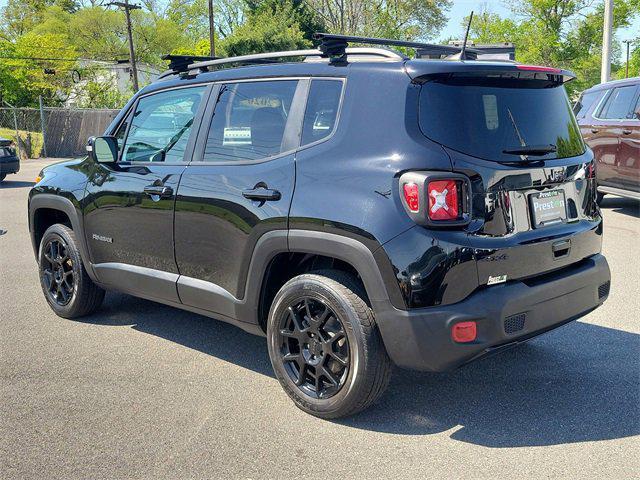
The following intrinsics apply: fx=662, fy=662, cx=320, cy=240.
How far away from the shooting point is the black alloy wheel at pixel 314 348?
3.43m

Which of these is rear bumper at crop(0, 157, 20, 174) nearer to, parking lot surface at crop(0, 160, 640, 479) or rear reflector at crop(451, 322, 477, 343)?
parking lot surface at crop(0, 160, 640, 479)

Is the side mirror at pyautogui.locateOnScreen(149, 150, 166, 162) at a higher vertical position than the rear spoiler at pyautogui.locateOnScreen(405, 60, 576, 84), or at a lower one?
lower

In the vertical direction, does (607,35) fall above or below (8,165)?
above

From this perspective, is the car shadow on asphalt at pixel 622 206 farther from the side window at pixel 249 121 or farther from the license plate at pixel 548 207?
the side window at pixel 249 121

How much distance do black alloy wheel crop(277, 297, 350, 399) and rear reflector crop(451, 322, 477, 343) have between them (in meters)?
0.56

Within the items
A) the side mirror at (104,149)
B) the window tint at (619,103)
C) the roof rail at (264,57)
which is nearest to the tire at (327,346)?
the roof rail at (264,57)

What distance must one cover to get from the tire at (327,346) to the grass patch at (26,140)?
28668mm

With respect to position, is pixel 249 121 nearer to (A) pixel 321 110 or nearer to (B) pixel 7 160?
(A) pixel 321 110

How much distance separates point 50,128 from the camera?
31203 mm

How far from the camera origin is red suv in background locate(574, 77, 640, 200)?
9148 millimetres

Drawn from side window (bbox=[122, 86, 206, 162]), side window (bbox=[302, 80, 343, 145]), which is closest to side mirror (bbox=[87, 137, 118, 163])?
side window (bbox=[122, 86, 206, 162])

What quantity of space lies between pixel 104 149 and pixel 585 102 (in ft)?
27.0

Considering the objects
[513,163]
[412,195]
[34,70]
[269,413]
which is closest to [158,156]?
[269,413]

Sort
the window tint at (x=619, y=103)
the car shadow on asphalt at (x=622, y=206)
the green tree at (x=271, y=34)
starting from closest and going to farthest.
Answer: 1. the window tint at (x=619, y=103)
2. the car shadow on asphalt at (x=622, y=206)
3. the green tree at (x=271, y=34)
